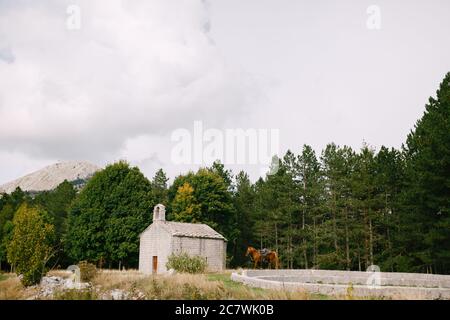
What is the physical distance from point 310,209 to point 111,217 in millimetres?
21510

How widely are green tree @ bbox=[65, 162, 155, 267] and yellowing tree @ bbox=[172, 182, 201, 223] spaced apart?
4.45 meters

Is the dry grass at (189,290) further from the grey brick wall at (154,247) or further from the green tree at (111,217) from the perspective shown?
the green tree at (111,217)

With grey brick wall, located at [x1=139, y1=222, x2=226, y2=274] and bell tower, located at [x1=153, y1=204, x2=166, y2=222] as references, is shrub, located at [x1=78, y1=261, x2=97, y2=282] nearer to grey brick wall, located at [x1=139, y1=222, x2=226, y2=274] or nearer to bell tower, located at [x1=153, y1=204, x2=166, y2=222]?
grey brick wall, located at [x1=139, y1=222, x2=226, y2=274]

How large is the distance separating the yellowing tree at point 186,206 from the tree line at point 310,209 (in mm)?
118

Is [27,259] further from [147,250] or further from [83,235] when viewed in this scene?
[83,235]

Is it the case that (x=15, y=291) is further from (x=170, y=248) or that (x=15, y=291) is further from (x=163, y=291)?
(x=170, y=248)

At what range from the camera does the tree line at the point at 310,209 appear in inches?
1174

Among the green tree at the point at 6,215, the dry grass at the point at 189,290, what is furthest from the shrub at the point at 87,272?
the green tree at the point at 6,215

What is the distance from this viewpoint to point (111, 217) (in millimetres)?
45219

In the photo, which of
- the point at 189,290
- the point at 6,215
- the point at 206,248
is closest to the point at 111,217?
the point at 206,248

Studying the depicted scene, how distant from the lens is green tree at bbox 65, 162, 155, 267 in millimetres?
43844

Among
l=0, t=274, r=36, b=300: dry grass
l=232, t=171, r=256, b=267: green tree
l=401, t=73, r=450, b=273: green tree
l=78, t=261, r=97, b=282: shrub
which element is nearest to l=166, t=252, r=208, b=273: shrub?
l=78, t=261, r=97, b=282: shrub
